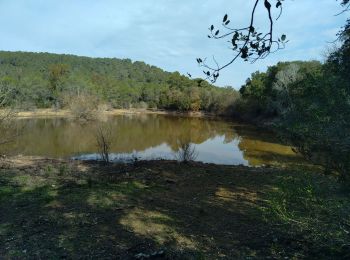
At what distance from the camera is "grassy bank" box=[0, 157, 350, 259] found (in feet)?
18.1

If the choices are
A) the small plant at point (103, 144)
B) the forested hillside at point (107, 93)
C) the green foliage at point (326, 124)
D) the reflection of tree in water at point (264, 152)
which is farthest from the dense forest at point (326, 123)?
the forested hillside at point (107, 93)

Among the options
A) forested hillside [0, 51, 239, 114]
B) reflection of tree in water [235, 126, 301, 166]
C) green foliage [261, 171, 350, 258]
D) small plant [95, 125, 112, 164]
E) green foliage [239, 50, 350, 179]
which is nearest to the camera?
green foliage [239, 50, 350, 179]

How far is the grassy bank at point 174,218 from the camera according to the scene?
18.1ft

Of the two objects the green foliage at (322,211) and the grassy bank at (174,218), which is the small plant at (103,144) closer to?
the grassy bank at (174,218)

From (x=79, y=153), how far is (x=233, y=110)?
5893 centimetres

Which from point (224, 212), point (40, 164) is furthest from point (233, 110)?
point (224, 212)

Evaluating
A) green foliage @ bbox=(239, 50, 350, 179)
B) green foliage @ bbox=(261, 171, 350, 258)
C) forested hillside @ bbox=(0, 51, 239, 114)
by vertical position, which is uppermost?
forested hillside @ bbox=(0, 51, 239, 114)

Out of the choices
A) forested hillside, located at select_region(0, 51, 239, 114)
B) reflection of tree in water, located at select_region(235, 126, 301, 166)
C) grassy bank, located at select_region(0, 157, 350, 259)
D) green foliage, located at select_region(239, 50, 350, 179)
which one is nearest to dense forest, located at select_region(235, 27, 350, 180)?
green foliage, located at select_region(239, 50, 350, 179)

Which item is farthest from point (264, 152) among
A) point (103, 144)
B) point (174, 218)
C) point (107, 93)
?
point (107, 93)

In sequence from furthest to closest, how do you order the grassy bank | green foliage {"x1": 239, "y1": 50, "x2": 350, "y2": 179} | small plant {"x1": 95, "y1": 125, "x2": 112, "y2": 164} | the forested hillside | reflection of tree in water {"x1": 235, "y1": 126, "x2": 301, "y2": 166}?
the forested hillside < reflection of tree in water {"x1": 235, "y1": 126, "x2": 301, "y2": 166} < small plant {"x1": 95, "y1": 125, "x2": 112, "y2": 164} < the grassy bank < green foliage {"x1": 239, "y1": 50, "x2": 350, "y2": 179}

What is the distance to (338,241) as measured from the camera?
5.06 metres

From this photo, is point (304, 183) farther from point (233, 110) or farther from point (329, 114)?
point (233, 110)

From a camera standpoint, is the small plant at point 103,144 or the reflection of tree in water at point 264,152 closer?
the small plant at point 103,144

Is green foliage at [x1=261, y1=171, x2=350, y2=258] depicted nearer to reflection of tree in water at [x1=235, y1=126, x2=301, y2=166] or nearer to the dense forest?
the dense forest
